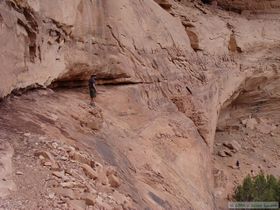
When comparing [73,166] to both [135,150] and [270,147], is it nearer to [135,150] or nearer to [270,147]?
[135,150]

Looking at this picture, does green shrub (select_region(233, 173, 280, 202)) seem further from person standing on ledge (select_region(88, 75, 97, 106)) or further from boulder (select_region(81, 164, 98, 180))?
boulder (select_region(81, 164, 98, 180))

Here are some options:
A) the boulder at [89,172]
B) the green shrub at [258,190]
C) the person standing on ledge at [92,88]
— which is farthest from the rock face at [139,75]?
the green shrub at [258,190]

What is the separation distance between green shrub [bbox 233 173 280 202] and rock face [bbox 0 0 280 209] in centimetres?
154

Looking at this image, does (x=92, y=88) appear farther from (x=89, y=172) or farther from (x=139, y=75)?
(x=89, y=172)

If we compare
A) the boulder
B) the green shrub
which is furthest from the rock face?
the green shrub

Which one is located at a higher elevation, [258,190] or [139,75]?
[139,75]

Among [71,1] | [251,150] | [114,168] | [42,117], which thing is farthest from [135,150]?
[251,150]

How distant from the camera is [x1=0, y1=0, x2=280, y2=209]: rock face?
7.88 meters

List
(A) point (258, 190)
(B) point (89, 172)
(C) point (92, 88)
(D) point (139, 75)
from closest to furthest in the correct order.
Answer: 1. (B) point (89, 172)
2. (C) point (92, 88)
3. (D) point (139, 75)
4. (A) point (258, 190)

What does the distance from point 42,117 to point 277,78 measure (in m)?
11.0

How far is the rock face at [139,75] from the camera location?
7.88 meters

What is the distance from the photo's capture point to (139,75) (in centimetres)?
1095

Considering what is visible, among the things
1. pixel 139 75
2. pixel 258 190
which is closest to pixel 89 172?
pixel 139 75

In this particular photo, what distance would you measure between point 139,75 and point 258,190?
4.53 m
